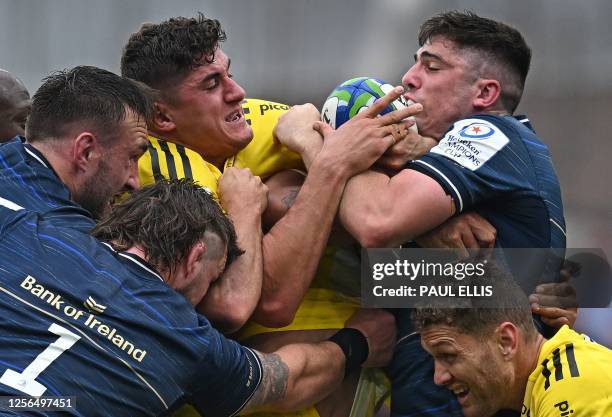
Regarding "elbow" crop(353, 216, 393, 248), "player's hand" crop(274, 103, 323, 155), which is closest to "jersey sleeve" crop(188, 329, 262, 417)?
"elbow" crop(353, 216, 393, 248)

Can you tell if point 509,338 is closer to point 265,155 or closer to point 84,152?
point 265,155

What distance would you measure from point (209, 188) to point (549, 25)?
6076mm

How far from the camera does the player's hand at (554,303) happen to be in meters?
4.65

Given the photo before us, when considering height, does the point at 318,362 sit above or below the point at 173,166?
below

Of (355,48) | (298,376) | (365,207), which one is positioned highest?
(365,207)

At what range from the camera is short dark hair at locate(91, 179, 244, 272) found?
13.5ft

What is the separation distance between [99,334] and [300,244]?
94cm

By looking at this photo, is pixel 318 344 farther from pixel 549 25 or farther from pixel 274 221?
pixel 549 25

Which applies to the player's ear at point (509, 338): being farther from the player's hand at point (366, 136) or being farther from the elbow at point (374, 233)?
the player's hand at point (366, 136)

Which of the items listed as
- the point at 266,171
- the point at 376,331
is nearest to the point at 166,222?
the point at 266,171

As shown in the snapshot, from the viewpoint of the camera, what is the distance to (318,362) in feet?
14.6

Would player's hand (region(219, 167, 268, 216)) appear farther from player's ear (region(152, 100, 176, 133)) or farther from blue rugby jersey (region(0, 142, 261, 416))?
blue rugby jersey (region(0, 142, 261, 416))

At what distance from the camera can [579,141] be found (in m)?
9.59

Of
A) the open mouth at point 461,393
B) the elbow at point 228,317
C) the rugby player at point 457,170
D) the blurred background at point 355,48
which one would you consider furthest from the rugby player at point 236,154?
the blurred background at point 355,48
